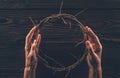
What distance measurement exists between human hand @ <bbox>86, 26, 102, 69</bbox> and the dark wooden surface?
8.2 inches

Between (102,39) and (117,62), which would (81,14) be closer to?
(102,39)

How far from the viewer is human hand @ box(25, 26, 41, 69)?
6.55 ft

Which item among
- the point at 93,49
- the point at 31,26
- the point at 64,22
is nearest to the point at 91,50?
the point at 93,49

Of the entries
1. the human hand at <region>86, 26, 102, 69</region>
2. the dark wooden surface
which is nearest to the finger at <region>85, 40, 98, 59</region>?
the human hand at <region>86, 26, 102, 69</region>

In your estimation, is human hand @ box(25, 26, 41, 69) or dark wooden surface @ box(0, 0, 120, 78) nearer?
human hand @ box(25, 26, 41, 69)

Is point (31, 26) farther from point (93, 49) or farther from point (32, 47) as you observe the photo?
point (93, 49)

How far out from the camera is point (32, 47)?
1.99 m

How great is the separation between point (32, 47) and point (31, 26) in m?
0.31

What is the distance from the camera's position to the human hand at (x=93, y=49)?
1996 mm

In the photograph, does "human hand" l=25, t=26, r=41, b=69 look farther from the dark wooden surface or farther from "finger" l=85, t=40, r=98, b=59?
"finger" l=85, t=40, r=98, b=59

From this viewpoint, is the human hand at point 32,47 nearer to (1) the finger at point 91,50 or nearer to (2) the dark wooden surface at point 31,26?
(2) the dark wooden surface at point 31,26

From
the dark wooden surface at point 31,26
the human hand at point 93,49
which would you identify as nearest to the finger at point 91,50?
the human hand at point 93,49

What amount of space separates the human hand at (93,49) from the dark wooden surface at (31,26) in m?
0.21

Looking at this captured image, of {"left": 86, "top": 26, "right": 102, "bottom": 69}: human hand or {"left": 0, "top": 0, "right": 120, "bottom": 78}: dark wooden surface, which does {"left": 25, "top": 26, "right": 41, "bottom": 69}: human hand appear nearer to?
{"left": 0, "top": 0, "right": 120, "bottom": 78}: dark wooden surface
